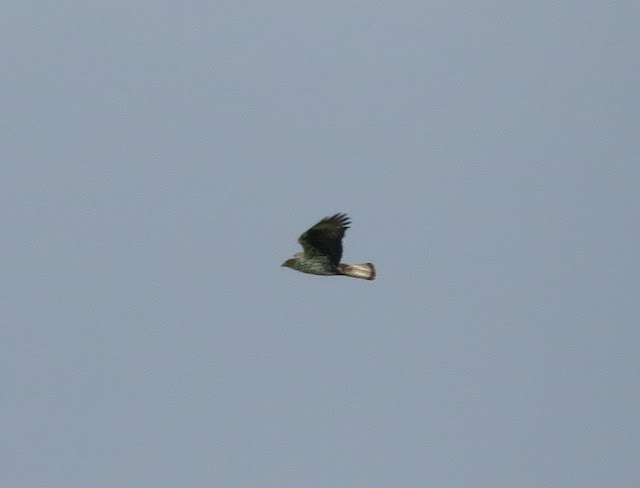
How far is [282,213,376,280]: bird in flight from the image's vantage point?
43312 mm

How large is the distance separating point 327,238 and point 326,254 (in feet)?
2.37

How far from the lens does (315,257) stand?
4444cm

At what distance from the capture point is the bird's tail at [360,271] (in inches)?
1794

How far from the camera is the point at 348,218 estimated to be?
43156mm

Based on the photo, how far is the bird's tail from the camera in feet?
149

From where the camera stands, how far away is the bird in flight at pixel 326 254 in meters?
43.3

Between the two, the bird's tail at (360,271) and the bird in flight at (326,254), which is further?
the bird's tail at (360,271)

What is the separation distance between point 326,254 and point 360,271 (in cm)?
176

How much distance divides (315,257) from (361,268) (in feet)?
6.04

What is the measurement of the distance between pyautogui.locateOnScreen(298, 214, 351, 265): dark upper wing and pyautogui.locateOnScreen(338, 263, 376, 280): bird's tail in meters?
0.99

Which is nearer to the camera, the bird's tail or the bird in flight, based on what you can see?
the bird in flight

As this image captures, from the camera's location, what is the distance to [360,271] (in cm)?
4572

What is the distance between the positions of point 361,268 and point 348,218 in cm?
295
